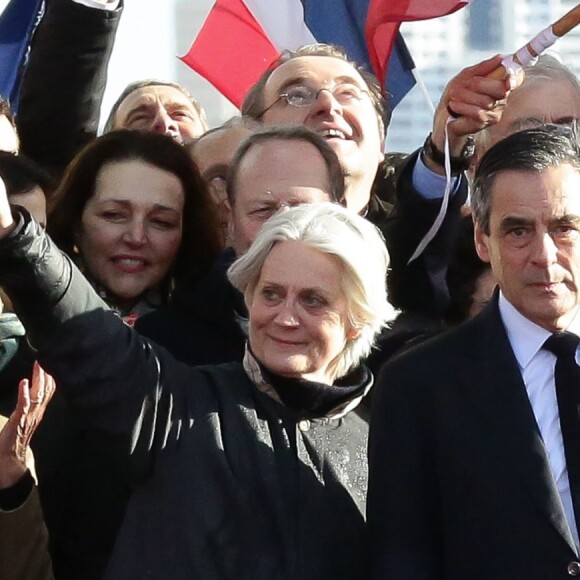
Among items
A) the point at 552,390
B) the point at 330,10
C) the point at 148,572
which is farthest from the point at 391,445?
the point at 330,10

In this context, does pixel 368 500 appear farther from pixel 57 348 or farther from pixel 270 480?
pixel 57 348

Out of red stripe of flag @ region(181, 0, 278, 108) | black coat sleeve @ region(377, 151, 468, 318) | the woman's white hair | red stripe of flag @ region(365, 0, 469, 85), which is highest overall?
red stripe of flag @ region(181, 0, 278, 108)

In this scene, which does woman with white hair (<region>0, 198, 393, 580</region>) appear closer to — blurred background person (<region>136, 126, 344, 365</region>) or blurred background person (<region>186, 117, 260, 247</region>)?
blurred background person (<region>136, 126, 344, 365</region>)

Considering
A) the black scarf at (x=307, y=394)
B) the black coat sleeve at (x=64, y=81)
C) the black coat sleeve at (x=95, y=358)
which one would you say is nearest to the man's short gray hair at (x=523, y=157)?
the black scarf at (x=307, y=394)

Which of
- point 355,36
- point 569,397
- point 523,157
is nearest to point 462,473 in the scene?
point 569,397

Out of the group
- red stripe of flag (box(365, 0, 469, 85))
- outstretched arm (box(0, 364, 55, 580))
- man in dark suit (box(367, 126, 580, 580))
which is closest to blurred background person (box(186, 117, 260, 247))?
red stripe of flag (box(365, 0, 469, 85))

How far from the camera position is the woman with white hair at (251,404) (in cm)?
334

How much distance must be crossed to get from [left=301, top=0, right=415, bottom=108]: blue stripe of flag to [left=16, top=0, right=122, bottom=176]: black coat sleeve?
1011 millimetres

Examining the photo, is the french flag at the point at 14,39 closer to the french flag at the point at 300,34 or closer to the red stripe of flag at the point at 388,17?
the french flag at the point at 300,34

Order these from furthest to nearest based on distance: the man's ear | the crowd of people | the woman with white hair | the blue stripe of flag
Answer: the blue stripe of flag
the man's ear
the crowd of people
the woman with white hair

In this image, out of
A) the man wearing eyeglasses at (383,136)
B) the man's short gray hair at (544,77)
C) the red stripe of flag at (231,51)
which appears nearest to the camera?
the man wearing eyeglasses at (383,136)

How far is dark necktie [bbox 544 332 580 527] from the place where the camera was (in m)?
3.52

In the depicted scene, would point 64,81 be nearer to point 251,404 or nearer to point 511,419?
point 251,404

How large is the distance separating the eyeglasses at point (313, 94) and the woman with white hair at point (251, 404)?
1080 mm
